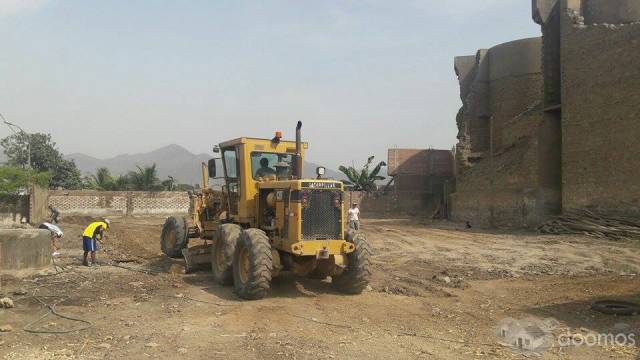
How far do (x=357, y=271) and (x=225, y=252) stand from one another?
2330mm

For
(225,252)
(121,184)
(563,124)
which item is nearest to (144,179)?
(121,184)

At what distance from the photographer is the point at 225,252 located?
8.82m

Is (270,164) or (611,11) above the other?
(611,11)

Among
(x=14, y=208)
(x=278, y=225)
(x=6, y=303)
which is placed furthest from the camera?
(x=14, y=208)

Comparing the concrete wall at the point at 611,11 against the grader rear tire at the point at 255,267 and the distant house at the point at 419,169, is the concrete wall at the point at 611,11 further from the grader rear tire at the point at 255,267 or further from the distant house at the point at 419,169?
the grader rear tire at the point at 255,267

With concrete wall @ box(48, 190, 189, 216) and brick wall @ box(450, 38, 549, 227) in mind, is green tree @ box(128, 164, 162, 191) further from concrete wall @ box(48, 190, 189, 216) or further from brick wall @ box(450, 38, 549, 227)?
brick wall @ box(450, 38, 549, 227)

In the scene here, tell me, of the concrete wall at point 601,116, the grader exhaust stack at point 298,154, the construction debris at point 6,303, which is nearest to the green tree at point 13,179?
the construction debris at point 6,303

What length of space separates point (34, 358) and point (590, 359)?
5634 millimetres

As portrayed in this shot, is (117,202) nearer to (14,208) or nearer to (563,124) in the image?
(14,208)

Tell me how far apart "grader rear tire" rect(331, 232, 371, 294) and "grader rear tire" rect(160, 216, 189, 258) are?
5.09 metres

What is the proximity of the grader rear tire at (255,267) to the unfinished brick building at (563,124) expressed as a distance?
1457 centimetres

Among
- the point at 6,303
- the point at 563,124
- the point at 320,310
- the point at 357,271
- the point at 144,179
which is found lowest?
the point at 320,310

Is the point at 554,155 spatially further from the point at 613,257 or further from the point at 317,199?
the point at 317,199

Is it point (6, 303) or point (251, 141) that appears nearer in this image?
point (6, 303)
